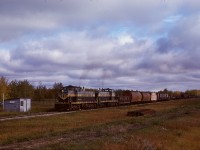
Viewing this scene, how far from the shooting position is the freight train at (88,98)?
64062 millimetres

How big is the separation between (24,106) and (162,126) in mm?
38498

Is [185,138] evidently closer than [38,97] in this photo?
Yes

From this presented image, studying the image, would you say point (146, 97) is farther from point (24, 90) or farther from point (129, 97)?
point (24, 90)

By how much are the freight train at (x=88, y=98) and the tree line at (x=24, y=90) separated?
28491 mm

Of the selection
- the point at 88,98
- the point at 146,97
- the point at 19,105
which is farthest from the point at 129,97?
the point at 19,105

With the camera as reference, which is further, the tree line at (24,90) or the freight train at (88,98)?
the tree line at (24,90)

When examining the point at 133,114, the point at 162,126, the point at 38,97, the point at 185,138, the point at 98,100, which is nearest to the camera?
the point at 185,138

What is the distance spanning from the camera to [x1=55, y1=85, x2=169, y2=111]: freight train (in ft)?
210

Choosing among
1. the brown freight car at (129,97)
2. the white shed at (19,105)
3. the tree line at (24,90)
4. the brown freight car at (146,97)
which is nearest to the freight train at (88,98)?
the brown freight car at (129,97)

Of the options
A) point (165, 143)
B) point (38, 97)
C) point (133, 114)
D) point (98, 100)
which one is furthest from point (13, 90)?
point (165, 143)

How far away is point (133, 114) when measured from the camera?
5228 cm

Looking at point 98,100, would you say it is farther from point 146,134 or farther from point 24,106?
point 146,134

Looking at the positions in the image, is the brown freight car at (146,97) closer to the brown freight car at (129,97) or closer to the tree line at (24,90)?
the brown freight car at (129,97)

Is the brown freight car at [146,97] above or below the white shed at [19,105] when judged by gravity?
above
